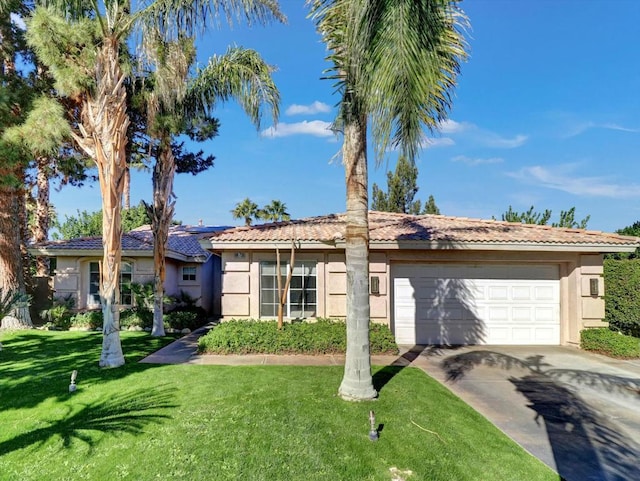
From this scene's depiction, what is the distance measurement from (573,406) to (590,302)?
19.6 ft

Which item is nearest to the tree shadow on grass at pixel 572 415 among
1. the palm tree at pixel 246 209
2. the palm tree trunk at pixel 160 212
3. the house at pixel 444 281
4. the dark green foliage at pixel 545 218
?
the house at pixel 444 281

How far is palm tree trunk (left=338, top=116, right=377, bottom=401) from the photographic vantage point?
234 inches

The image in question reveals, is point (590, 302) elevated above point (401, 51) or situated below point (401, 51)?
below

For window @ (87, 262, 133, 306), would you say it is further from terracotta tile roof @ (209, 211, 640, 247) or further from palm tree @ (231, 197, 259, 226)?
palm tree @ (231, 197, 259, 226)

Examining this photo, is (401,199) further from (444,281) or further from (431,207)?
(444,281)

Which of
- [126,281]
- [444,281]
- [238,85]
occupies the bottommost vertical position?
[126,281]

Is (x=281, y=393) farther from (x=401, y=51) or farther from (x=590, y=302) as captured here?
(x=590, y=302)

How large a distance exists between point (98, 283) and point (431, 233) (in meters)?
13.7

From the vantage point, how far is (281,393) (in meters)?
6.20

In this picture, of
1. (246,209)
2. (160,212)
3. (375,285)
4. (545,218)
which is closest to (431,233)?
(375,285)

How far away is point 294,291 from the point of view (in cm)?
1120

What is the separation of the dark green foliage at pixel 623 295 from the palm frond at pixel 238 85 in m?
12.1

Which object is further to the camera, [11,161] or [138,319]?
[138,319]

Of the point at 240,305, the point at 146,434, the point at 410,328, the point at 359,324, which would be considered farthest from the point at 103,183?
the point at 410,328
